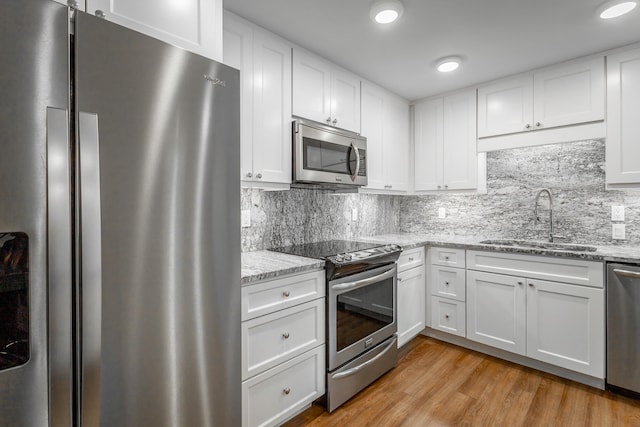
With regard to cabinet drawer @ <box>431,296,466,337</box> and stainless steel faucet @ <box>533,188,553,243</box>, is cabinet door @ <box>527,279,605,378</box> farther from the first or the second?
stainless steel faucet @ <box>533,188,553,243</box>

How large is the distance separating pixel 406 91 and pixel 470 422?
108 inches

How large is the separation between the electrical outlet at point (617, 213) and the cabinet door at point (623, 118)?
36 centimetres

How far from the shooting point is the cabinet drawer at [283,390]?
159cm

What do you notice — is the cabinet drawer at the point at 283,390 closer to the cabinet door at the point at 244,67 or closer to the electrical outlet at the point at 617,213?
the cabinet door at the point at 244,67

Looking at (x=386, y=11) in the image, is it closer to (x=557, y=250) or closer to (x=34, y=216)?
(x=34, y=216)

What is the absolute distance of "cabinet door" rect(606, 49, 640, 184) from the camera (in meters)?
2.23

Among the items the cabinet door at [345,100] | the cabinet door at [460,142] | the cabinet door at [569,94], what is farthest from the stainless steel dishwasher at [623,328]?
the cabinet door at [345,100]

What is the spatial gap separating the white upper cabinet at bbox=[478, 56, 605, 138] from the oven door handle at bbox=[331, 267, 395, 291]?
162cm

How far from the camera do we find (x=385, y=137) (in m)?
3.05

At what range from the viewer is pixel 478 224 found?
128 inches

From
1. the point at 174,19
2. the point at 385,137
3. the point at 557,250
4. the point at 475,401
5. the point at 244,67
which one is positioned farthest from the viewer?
the point at 385,137

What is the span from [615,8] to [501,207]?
5.62ft

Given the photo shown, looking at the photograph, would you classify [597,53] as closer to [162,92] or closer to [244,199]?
[244,199]

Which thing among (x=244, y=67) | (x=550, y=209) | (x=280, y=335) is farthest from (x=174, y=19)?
(x=550, y=209)
